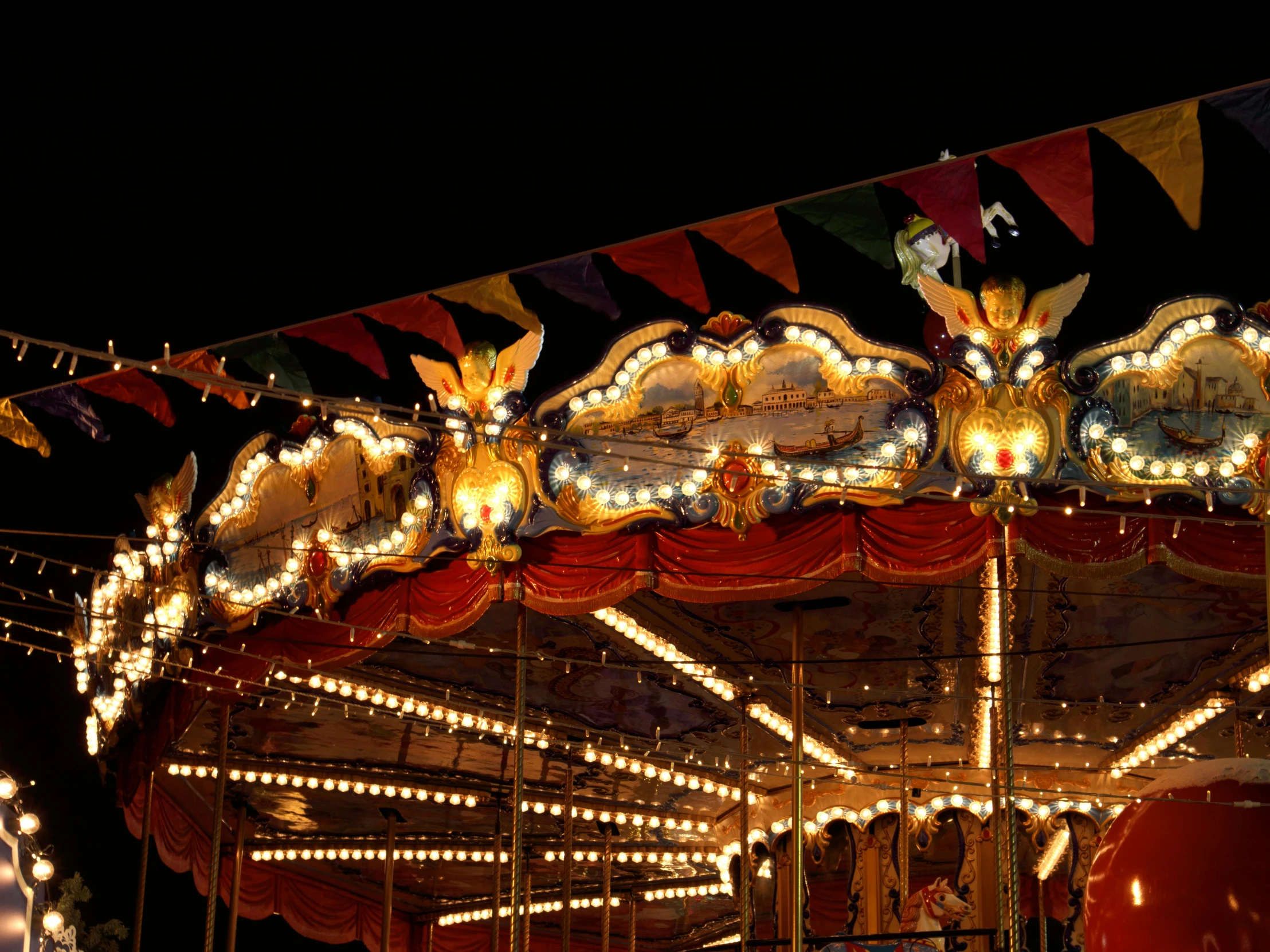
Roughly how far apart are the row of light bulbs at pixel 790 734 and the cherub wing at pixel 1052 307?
429 cm

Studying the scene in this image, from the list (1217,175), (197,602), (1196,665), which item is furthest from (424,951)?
(1217,175)

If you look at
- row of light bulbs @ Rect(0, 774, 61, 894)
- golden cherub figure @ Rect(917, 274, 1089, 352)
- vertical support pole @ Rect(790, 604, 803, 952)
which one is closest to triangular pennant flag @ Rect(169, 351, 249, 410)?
row of light bulbs @ Rect(0, 774, 61, 894)

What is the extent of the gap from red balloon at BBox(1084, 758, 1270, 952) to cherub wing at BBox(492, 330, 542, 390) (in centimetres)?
430

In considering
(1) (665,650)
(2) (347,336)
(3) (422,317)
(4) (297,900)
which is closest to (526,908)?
(4) (297,900)

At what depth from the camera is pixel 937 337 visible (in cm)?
762

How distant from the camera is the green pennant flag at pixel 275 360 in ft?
27.4

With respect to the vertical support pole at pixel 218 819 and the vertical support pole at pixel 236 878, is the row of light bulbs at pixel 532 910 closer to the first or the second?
the vertical support pole at pixel 236 878

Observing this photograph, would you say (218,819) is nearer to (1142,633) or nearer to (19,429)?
(19,429)

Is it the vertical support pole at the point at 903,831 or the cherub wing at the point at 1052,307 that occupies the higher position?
the cherub wing at the point at 1052,307

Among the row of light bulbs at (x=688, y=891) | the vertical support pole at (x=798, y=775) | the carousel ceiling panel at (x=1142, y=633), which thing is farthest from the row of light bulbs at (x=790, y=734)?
the row of light bulbs at (x=688, y=891)

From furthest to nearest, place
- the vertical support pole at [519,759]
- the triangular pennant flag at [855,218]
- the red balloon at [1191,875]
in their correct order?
1. the vertical support pole at [519,759]
2. the triangular pennant flag at [855,218]
3. the red balloon at [1191,875]

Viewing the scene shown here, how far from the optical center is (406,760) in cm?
1238

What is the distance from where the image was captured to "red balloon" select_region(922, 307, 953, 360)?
7.37 m

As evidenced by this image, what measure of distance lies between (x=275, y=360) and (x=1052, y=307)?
4.18 meters
